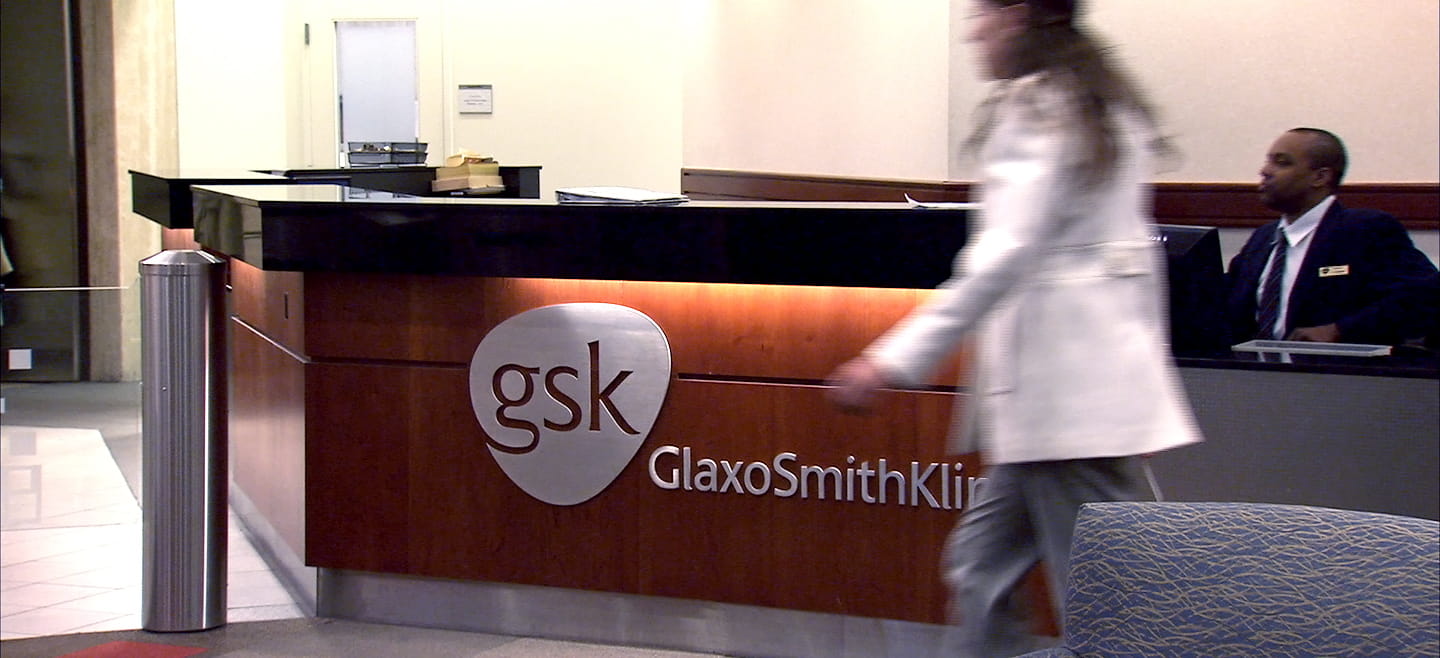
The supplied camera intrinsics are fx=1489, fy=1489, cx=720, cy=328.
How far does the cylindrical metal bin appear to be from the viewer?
381cm

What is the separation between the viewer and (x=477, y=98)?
11297 mm

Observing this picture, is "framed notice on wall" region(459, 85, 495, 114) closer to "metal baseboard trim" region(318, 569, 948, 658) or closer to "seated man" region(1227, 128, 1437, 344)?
"metal baseboard trim" region(318, 569, 948, 658)

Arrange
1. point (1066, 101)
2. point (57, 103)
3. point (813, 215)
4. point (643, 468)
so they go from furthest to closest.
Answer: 1. point (57, 103)
2. point (643, 468)
3. point (813, 215)
4. point (1066, 101)

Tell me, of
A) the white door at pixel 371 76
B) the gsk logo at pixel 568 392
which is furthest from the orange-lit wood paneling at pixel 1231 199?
the white door at pixel 371 76

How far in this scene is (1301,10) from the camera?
5.72 metres

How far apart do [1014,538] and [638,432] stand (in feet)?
4.77

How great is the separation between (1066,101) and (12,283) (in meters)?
8.60

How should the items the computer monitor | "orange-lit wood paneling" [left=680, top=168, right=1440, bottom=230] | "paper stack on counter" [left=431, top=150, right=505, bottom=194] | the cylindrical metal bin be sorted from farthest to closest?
"paper stack on counter" [left=431, top=150, right=505, bottom=194]
"orange-lit wood paneling" [left=680, top=168, right=1440, bottom=230]
the cylindrical metal bin
the computer monitor

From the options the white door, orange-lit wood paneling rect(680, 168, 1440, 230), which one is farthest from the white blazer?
the white door

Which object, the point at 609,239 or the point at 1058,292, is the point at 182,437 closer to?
the point at 609,239

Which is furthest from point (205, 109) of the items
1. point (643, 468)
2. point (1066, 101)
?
point (1066, 101)

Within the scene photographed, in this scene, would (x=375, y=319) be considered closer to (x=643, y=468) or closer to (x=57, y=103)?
(x=643, y=468)

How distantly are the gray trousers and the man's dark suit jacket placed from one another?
1881mm

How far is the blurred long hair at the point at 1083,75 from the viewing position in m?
2.17
